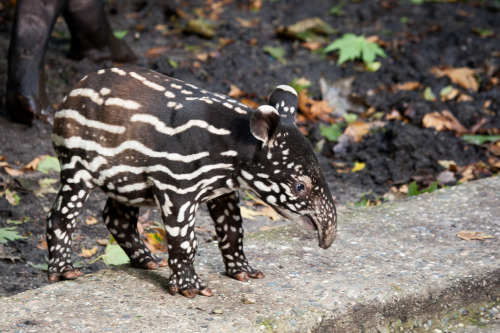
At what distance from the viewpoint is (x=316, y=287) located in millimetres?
4254

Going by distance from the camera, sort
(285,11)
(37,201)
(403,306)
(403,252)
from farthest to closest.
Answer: (285,11) → (37,201) → (403,252) → (403,306)

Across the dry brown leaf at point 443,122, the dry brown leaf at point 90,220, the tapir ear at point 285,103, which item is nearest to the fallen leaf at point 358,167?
the dry brown leaf at point 443,122

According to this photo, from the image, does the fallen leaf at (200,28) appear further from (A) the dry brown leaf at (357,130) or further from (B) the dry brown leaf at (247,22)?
(A) the dry brown leaf at (357,130)

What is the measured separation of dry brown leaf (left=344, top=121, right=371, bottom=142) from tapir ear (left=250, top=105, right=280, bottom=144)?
135 inches

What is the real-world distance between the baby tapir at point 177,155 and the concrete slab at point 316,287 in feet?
0.81

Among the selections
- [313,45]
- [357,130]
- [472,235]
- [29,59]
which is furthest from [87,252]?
[313,45]

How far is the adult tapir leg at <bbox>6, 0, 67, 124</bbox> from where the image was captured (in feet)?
21.2

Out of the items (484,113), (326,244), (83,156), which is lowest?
(484,113)

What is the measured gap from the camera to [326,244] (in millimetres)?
4062

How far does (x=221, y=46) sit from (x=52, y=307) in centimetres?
527

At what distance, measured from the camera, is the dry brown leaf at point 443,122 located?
717 centimetres

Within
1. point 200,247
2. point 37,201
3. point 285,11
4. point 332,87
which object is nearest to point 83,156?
point 200,247

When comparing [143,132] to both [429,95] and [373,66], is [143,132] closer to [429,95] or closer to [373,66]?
[429,95]

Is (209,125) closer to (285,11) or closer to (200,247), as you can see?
(200,247)
